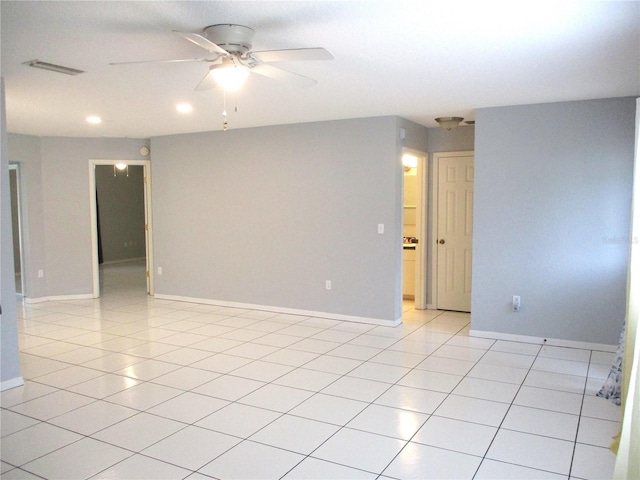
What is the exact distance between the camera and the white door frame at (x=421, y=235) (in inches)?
261

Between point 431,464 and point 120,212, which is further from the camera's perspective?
point 120,212

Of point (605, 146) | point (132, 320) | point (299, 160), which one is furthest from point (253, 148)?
point (605, 146)

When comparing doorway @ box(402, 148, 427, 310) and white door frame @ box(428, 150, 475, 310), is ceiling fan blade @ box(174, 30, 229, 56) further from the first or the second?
Result: white door frame @ box(428, 150, 475, 310)

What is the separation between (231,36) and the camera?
273 centimetres

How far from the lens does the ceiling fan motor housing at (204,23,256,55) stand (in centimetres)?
270

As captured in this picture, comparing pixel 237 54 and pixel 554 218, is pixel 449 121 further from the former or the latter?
pixel 237 54

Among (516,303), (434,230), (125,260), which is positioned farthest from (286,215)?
(125,260)

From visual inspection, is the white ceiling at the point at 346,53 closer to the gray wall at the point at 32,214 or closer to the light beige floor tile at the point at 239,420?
the gray wall at the point at 32,214

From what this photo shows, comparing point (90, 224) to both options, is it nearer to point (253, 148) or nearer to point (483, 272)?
point (253, 148)

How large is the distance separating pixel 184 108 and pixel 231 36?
2643mm

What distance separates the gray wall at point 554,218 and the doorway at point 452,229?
3.88ft

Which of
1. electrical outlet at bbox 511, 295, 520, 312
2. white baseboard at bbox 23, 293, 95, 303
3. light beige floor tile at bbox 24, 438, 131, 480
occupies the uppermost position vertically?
electrical outlet at bbox 511, 295, 520, 312

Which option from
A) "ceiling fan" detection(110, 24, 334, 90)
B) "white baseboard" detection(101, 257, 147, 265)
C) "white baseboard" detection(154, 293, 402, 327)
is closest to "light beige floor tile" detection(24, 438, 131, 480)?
"ceiling fan" detection(110, 24, 334, 90)

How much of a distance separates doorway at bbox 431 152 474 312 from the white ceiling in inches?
48.3
